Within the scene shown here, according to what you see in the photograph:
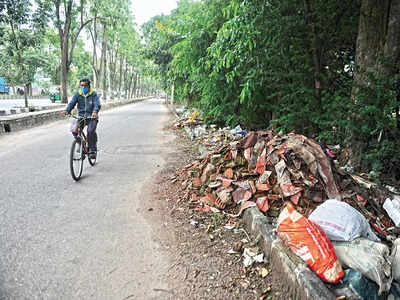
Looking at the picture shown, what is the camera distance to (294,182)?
334 cm

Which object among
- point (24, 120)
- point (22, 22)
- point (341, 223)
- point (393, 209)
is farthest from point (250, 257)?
point (22, 22)

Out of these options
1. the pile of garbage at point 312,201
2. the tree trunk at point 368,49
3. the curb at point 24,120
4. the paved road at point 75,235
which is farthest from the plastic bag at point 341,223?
the curb at point 24,120

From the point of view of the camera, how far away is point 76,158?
16.2 ft

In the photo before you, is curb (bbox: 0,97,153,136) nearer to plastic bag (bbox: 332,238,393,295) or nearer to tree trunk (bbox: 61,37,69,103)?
tree trunk (bbox: 61,37,69,103)

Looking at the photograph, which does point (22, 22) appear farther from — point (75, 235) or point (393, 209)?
point (393, 209)

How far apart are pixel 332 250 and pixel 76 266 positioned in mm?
2270

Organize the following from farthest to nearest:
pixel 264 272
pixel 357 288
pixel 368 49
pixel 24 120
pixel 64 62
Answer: pixel 64 62 < pixel 24 120 < pixel 368 49 < pixel 264 272 < pixel 357 288

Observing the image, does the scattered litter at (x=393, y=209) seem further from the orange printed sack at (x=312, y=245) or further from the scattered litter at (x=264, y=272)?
the scattered litter at (x=264, y=272)

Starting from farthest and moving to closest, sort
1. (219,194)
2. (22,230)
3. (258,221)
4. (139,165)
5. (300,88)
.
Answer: (139,165), (300,88), (219,194), (22,230), (258,221)

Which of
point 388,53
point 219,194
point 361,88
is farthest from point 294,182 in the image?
point 388,53

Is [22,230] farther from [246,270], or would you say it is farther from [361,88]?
[361,88]

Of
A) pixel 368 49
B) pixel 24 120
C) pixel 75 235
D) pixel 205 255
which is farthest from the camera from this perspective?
pixel 24 120

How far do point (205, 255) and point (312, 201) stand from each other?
143 centimetres

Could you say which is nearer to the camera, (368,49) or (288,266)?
(288,266)
